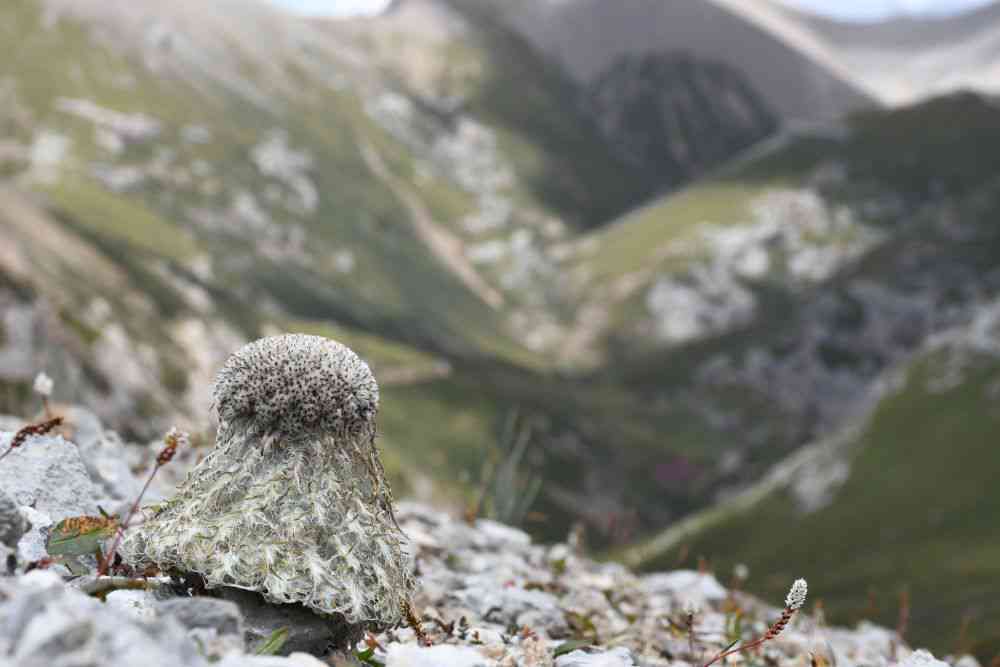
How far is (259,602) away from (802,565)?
12124 centimetres

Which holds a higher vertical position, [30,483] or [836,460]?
[836,460]

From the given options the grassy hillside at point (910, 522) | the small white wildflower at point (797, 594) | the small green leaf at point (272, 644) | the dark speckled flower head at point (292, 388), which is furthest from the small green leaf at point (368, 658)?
the grassy hillside at point (910, 522)

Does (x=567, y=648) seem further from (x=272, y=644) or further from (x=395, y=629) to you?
(x=272, y=644)

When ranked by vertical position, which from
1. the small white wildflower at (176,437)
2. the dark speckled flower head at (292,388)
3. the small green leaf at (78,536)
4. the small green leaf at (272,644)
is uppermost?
the dark speckled flower head at (292,388)

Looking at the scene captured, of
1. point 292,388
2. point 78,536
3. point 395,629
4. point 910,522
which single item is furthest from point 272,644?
point 910,522

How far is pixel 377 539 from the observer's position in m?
8.93

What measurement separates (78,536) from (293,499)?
73.6 inches

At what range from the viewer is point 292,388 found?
9.23m

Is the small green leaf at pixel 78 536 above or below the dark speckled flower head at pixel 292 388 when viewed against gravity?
below

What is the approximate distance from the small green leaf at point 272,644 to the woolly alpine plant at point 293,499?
2.04 feet

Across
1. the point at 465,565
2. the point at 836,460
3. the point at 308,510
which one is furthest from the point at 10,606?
the point at 836,460

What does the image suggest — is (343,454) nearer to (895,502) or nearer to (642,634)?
(642,634)

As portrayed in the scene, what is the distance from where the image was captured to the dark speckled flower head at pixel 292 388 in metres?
9.22

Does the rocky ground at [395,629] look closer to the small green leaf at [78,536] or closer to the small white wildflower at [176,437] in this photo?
the small green leaf at [78,536]
